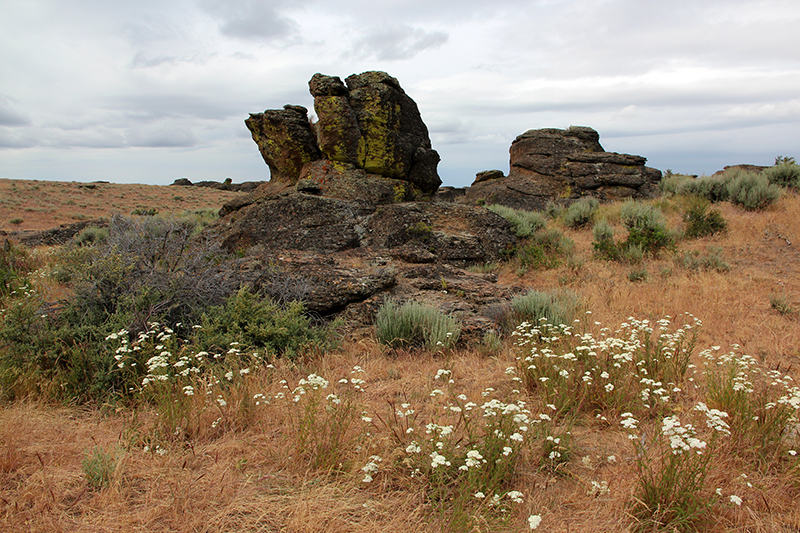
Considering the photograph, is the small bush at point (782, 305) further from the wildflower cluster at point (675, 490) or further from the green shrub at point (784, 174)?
the green shrub at point (784, 174)

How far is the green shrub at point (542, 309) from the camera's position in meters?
5.71

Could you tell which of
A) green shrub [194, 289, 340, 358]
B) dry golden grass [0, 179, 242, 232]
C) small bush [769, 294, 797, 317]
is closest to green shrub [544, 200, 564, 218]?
small bush [769, 294, 797, 317]

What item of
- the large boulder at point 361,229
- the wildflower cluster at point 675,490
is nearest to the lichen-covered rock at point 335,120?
the large boulder at point 361,229

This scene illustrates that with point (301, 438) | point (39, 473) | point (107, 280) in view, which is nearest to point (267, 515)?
point (301, 438)

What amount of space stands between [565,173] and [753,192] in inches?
274

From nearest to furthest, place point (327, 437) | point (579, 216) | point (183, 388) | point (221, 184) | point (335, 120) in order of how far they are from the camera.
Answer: point (327, 437) → point (183, 388) → point (335, 120) → point (579, 216) → point (221, 184)

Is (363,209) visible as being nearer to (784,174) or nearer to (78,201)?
(784,174)

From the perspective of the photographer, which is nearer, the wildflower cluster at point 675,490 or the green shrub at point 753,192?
the wildflower cluster at point 675,490

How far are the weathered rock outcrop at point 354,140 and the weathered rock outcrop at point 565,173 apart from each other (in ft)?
27.7

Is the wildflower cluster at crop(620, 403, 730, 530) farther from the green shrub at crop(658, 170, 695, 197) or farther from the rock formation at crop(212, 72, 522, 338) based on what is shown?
the green shrub at crop(658, 170, 695, 197)

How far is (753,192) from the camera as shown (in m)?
12.1

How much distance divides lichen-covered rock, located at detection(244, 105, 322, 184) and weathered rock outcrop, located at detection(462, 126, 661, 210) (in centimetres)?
991

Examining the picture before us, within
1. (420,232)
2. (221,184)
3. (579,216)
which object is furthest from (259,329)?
(221,184)

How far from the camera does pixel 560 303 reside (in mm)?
6117
